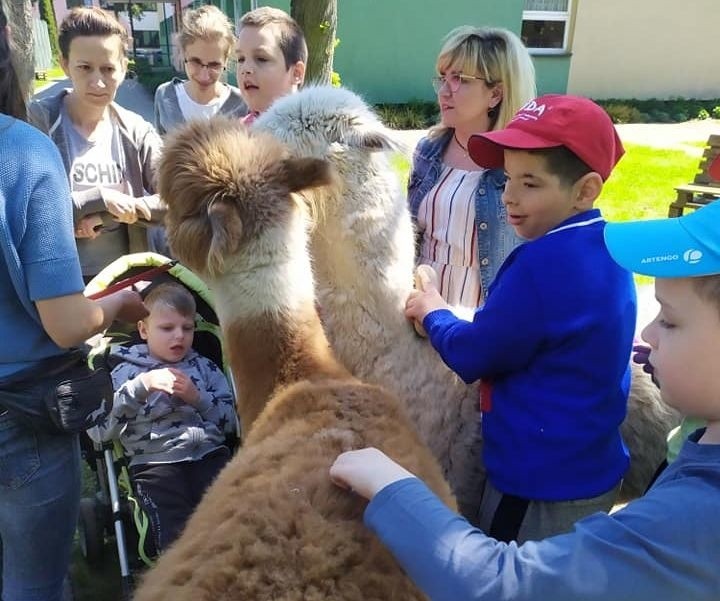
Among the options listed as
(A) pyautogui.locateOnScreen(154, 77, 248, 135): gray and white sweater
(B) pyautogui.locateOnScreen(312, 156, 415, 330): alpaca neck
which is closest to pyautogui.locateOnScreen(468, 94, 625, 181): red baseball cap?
(B) pyautogui.locateOnScreen(312, 156, 415, 330): alpaca neck

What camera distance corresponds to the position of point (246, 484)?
161 centimetres

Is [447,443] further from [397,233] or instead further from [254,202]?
[254,202]

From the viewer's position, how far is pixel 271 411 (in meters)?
2.01

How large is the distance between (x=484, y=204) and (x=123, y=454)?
1.83 m

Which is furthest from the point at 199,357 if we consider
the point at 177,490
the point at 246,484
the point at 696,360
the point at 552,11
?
the point at 552,11

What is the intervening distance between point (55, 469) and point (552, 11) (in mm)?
16637

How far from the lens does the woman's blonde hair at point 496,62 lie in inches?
108

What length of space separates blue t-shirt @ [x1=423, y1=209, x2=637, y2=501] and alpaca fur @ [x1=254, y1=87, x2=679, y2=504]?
41 cm

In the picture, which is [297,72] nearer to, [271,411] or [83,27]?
[83,27]

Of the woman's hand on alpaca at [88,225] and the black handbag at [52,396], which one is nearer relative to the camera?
the black handbag at [52,396]

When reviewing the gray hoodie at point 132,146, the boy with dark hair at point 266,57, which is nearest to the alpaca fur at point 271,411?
the gray hoodie at point 132,146

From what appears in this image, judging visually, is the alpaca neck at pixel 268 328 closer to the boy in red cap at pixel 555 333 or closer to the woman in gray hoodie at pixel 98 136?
the boy in red cap at pixel 555 333

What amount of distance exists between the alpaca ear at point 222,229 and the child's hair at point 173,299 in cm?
83

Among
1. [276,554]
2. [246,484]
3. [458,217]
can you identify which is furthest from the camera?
[458,217]
